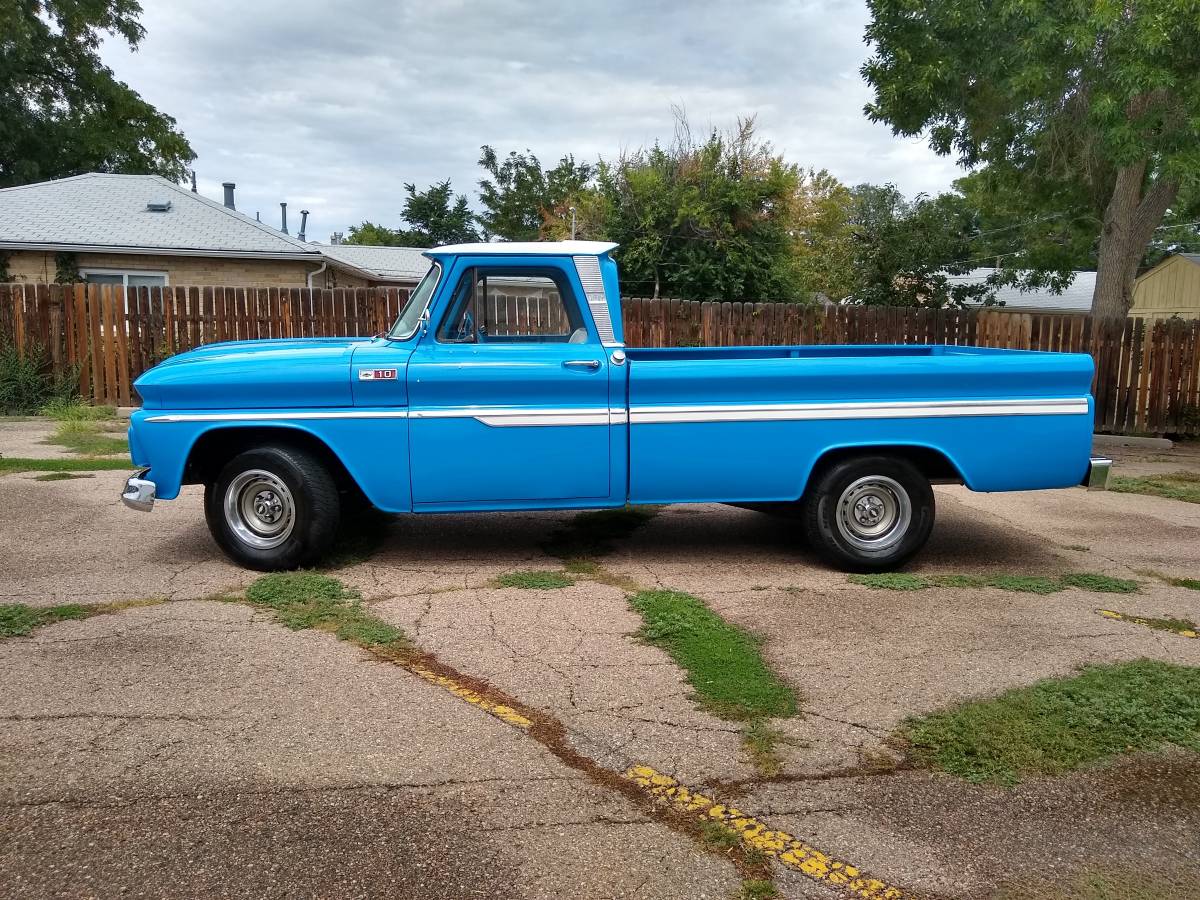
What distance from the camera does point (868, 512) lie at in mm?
6219

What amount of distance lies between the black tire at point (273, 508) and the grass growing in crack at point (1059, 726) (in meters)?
3.66

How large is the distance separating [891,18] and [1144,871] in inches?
566

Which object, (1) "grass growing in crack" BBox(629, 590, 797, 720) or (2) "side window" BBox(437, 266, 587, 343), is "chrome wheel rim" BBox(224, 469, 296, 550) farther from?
(1) "grass growing in crack" BBox(629, 590, 797, 720)

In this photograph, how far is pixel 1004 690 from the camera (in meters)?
4.25

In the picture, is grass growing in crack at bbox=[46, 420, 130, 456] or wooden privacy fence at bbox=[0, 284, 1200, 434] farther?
wooden privacy fence at bbox=[0, 284, 1200, 434]

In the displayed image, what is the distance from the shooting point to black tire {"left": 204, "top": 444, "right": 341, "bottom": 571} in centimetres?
585

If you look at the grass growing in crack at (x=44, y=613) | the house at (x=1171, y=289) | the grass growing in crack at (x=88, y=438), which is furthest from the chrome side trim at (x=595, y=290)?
the house at (x=1171, y=289)

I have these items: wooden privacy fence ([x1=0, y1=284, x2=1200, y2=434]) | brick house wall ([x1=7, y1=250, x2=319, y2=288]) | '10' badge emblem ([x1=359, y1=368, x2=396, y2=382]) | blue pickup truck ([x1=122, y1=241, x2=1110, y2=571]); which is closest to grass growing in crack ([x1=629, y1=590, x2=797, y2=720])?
blue pickup truck ([x1=122, y1=241, x2=1110, y2=571])

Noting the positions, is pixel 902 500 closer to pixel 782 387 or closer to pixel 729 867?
pixel 782 387

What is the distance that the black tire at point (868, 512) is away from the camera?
20.0 ft

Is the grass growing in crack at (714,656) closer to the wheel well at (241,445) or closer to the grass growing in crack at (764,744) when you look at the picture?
the grass growing in crack at (764,744)

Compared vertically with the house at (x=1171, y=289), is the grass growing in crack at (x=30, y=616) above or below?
below

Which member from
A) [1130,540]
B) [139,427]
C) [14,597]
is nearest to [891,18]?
[1130,540]

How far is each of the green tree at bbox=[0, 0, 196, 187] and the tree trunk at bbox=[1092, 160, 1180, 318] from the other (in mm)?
30480
